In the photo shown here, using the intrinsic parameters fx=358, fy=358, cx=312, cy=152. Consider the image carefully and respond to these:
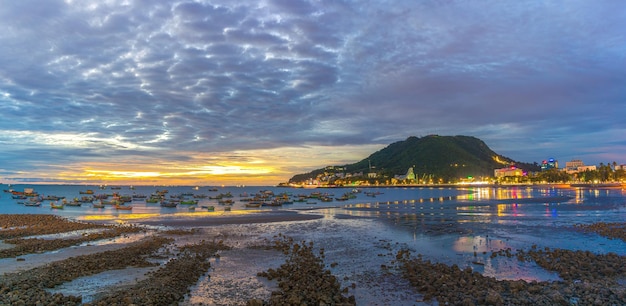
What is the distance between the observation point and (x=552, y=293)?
13.6 meters

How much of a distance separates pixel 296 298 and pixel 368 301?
2940 millimetres

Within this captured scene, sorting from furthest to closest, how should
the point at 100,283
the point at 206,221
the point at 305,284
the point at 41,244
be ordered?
the point at 206,221 < the point at 41,244 < the point at 100,283 < the point at 305,284

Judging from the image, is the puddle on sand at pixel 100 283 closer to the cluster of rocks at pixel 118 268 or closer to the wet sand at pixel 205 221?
the cluster of rocks at pixel 118 268

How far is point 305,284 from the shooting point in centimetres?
1555

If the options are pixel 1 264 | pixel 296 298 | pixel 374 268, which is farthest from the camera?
pixel 1 264

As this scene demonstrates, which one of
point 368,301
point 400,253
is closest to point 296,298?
point 368,301

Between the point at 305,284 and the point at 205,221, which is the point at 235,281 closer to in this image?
the point at 305,284

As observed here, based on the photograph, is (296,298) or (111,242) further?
(111,242)

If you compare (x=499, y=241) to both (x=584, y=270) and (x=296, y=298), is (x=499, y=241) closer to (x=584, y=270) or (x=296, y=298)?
(x=584, y=270)

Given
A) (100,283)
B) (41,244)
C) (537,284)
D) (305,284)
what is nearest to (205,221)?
(41,244)

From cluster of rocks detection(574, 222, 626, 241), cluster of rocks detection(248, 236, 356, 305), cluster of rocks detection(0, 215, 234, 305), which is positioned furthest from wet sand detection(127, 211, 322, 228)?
cluster of rocks detection(574, 222, 626, 241)

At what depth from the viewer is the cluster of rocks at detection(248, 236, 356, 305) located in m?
13.4

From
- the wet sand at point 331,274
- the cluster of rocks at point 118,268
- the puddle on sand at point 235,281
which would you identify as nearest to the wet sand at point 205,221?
the cluster of rocks at point 118,268

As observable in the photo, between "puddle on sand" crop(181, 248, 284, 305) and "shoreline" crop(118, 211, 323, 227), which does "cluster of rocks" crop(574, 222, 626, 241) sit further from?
"shoreline" crop(118, 211, 323, 227)
